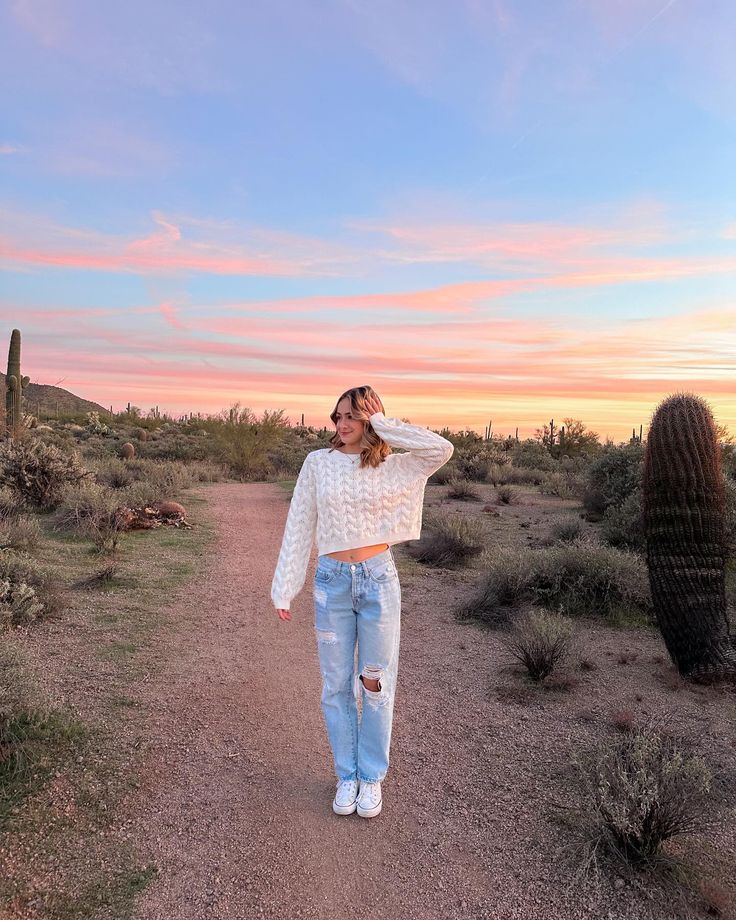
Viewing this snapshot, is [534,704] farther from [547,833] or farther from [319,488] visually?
[319,488]

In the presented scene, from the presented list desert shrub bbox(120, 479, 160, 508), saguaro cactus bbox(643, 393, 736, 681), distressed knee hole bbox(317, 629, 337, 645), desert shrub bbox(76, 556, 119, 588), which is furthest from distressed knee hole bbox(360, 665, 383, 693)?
desert shrub bbox(120, 479, 160, 508)

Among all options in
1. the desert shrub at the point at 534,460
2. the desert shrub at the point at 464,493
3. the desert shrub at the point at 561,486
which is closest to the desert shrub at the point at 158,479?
the desert shrub at the point at 464,493

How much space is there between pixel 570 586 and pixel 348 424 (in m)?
5.06

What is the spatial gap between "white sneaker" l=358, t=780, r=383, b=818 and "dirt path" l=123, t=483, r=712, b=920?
0.06 m

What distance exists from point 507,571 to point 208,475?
13.6 m

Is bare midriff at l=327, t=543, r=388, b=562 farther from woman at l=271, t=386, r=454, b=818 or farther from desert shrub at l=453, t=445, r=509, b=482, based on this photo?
desert shrub at l=453, t=445, r=509, b=482

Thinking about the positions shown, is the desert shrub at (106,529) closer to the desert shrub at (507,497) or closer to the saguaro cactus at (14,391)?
the desert shrub at (507,497)

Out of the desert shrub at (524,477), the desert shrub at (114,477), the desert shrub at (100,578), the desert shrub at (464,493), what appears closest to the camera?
the desert shrub at (100,578)

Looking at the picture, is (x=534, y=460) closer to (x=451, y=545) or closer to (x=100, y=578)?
(x=451, y=545)

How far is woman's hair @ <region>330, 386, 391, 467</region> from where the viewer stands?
3.49 m

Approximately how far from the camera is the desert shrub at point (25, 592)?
20.9 feet

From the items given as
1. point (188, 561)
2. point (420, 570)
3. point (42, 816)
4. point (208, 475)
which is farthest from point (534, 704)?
point (208, 475)

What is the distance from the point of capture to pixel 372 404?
11.7 ft

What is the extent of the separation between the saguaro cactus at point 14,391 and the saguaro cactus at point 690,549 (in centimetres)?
1914
